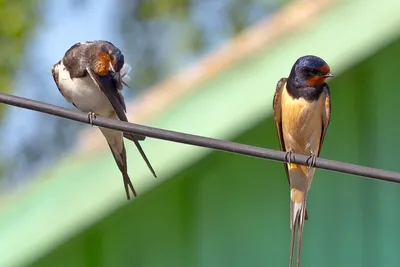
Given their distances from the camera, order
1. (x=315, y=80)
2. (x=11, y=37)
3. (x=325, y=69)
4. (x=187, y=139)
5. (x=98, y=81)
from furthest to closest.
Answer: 1. (x=11, y=37)
2. (x=98, y=81)
3. (x=315, y=80)
4. (x=325, y=69)
5. (x=187, y=139)

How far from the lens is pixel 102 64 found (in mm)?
3043

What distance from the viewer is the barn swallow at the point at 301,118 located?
2.94 metres

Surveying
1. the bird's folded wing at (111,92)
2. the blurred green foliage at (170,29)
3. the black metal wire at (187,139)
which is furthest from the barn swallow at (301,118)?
the blurred green foliage at (170,29)

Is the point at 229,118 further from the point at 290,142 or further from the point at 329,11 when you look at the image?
the point at 329,11

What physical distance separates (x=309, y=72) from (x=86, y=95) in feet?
2.17

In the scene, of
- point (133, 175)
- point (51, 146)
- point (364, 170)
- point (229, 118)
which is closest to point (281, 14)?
point (229, 118)

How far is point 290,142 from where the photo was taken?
121 inches

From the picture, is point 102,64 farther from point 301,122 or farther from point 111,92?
point 301,122

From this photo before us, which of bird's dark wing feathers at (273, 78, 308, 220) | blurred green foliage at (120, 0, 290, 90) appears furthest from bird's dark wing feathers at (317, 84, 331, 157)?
blurred green foliage at (120, 0, 290, 90)

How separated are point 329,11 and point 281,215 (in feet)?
2.01

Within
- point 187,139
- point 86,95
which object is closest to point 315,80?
point 86,95

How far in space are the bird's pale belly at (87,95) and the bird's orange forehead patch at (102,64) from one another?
6 centimetres

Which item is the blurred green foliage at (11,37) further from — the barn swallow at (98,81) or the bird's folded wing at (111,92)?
the bird's folded wing at (111,92)

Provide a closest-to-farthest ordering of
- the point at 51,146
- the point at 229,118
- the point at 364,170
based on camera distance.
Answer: the point at 364,170 < the point at 229,118 < the point at 51,146
